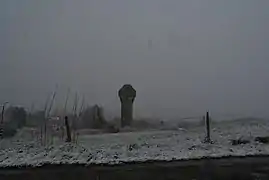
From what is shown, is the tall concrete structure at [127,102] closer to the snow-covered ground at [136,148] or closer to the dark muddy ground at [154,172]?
the snow-covered ground at [136,148]

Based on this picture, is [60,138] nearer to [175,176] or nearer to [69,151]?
[69,151]

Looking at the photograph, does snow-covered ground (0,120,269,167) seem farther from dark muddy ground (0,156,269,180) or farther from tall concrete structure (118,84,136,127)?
tall concrete structure (118,84,136,127)

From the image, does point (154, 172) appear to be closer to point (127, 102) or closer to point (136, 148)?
point (136, 148)

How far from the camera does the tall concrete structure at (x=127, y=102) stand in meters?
10.6

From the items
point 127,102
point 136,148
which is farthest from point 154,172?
point 127,102

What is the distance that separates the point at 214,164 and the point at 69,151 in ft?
8.74

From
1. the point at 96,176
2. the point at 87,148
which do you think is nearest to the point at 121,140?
the point at 87,148

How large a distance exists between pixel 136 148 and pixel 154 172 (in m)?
1.68

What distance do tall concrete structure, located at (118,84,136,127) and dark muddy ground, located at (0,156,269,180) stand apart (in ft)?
15.3

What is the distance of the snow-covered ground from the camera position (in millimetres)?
6258

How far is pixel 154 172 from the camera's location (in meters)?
5.79

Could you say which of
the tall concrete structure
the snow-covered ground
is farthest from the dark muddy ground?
the tall concrete structure

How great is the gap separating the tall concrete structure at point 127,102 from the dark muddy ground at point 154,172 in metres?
4.68

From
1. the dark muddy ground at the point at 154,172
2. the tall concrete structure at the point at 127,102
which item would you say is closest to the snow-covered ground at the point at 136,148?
the dark muddy ground at the point at 154,172
